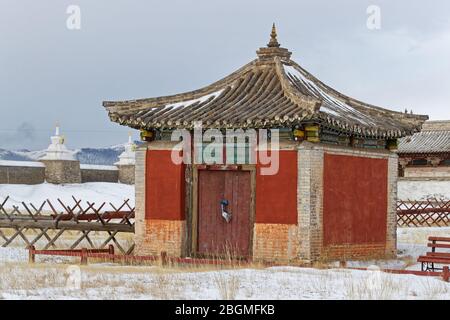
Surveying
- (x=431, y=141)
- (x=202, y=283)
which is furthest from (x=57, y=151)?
(x=202, y=283)

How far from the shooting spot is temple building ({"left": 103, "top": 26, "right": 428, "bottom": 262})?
52.4 ft

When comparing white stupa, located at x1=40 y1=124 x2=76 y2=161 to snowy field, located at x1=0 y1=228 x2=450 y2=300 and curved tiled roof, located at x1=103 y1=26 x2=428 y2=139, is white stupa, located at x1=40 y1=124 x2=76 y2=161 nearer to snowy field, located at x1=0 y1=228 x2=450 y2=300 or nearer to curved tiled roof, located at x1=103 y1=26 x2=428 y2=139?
curved tiled roof, located at x1=103 y1=26 x2=428 y2=139

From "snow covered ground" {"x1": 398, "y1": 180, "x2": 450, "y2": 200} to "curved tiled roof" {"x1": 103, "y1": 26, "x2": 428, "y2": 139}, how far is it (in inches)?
991

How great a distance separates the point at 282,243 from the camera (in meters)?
16.0

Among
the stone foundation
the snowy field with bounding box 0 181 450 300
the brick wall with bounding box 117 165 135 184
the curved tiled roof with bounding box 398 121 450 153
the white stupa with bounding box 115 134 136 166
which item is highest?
the curved tiled roof with bounding box 398 121 450 153

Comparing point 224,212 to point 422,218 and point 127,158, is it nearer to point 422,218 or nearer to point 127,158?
point 422,218

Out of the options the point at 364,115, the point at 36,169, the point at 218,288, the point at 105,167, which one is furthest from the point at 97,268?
the point at 105,167

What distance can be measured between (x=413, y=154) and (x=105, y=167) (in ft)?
55.8

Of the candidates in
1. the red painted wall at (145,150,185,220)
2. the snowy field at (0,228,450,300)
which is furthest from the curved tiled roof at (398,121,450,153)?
the snowy field at (0,228,450,300)

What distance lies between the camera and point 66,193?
3894cm

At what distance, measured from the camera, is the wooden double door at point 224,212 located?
54.2ft

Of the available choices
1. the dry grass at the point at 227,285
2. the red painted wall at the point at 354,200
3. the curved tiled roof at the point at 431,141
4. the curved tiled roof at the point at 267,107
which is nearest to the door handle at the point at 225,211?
the curved tiled roof at the point at 267,107

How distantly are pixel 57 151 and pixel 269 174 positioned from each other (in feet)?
85.5

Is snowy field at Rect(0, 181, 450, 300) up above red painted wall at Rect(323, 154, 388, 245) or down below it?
below
